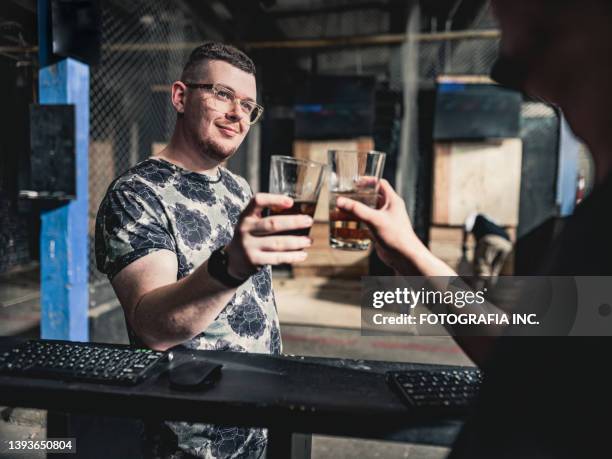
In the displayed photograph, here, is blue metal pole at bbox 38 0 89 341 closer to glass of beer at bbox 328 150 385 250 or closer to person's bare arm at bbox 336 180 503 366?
glass of beer at bbox 328 150 385 250

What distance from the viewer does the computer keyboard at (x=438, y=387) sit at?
1119 mm

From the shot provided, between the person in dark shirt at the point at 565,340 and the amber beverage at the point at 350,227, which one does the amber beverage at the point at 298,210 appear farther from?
the person in dark shirt at the point at 565,340

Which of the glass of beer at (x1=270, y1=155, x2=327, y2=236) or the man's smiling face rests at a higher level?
the man's smiling face

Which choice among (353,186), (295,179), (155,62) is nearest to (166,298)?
(295,179)

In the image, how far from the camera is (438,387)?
1.19 metres

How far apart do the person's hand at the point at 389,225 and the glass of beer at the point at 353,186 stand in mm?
33

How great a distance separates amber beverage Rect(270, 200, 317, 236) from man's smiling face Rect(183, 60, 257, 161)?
77 centimetres

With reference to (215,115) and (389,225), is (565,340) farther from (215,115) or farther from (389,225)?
(215,115)

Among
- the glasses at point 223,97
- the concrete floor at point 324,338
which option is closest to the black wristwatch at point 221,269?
the glasses at point 223,97

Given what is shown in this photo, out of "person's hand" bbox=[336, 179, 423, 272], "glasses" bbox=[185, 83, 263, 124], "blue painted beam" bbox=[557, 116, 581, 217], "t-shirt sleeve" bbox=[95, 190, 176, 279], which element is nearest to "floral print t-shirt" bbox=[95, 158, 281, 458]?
"t-shirt sleeve" bbox=[95, 190, 176, 279]

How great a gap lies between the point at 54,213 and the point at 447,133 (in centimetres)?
544

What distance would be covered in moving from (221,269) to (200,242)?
1.86ft

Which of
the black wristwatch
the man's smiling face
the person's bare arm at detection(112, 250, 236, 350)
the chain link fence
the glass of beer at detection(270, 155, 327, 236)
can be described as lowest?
the person's bare arm at detection(112, 250, 236, 350)

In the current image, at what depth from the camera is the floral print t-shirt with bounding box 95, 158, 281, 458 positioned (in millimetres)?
1389
